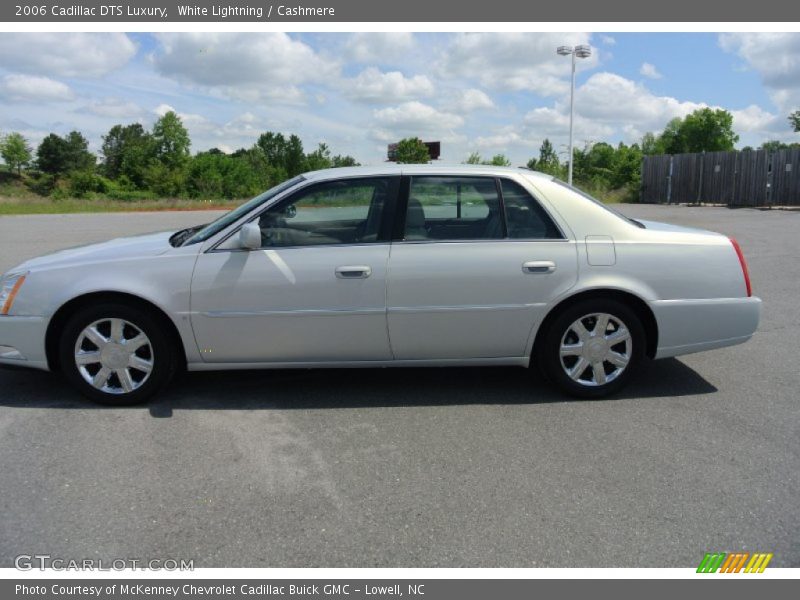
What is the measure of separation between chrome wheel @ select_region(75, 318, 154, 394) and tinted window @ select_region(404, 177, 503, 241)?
1.95 m

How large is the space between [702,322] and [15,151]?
11028 cm

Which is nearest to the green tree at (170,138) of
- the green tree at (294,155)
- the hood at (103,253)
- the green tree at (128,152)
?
the green tree at (128,152)

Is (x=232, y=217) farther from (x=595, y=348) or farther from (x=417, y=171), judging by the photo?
(x=595, y=348)

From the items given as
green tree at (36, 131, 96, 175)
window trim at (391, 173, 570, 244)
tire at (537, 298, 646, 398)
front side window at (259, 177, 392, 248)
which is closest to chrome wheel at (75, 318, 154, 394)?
front side window at (259, 177, 392, 248)

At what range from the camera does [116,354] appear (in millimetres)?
4441

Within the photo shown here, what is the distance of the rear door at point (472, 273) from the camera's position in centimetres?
443

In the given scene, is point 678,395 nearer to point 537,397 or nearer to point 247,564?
point 537,397

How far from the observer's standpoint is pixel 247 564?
2.76 meters

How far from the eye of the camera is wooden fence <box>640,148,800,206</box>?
2923 centimetres

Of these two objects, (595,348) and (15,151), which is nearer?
(595,348)

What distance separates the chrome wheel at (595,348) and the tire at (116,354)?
2.74 meters

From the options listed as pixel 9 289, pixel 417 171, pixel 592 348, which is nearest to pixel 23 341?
pixel 9 289

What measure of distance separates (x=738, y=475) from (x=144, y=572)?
2.96 m

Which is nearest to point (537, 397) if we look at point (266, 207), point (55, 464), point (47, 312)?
point (266, 207)
